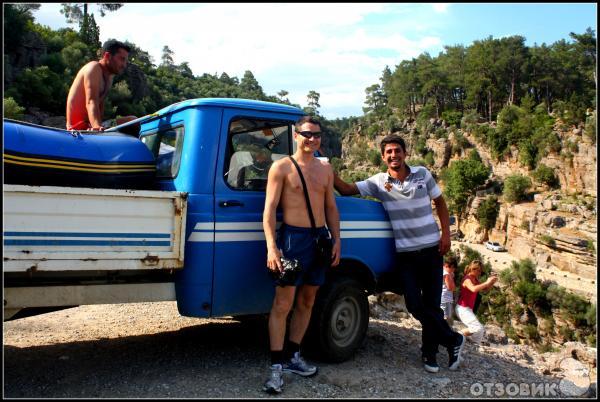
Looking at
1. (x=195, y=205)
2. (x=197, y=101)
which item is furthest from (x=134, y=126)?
(x=195, y=205)

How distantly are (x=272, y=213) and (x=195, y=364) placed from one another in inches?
67.2

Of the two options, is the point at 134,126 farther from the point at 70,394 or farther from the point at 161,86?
the point at 161,86

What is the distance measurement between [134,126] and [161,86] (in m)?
68.8

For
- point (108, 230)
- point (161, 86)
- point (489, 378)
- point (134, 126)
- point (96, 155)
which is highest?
point (161, 86)

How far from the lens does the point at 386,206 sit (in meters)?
5.10

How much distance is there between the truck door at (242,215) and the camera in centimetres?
424

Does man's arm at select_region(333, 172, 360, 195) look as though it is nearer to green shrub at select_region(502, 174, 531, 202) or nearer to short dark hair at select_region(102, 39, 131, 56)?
short dark hair at select_region(102, 39, 131, 56)

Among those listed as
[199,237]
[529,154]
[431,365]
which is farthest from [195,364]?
[529,154]

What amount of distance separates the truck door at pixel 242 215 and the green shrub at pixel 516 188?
54338 millimetres

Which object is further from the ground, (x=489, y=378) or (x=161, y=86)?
(x=161, y=86)

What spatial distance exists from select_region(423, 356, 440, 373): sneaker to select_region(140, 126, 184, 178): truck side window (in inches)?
118

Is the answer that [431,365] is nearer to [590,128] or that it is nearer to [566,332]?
[566,332]

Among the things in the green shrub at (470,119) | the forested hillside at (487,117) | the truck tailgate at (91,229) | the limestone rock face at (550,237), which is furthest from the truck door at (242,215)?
the green shrub at (470,119)

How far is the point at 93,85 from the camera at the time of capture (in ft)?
16.5
